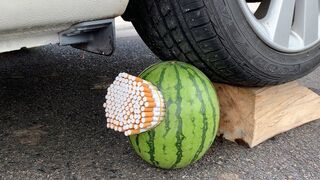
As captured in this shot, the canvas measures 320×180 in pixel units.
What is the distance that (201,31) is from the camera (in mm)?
1558

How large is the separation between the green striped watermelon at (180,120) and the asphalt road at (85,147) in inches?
4.3

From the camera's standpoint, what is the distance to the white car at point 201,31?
1303 mm

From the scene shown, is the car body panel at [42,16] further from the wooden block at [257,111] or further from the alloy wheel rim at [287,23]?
the wooden block at [257,111]

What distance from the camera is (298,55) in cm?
187

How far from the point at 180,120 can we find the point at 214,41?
33cm

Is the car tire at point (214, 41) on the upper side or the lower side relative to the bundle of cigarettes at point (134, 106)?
upper

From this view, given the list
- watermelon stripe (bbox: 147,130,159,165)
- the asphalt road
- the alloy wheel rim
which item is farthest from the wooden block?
watermelon stripe (bbox: 147,130,159,165)

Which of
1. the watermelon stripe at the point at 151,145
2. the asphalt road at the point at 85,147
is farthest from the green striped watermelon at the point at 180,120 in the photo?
the asphalt road at the point at 85,147

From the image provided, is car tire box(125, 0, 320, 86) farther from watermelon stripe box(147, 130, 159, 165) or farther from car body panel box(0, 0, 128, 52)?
watermelon stripe box(147, 130, 159, 165)

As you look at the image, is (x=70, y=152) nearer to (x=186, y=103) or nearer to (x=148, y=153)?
(x=148, y=153)

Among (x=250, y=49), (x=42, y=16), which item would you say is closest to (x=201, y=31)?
(x=250, y=49)

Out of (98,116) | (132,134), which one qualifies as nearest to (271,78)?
(132,134)

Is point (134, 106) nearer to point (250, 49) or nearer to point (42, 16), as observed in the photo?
point (42, 16)

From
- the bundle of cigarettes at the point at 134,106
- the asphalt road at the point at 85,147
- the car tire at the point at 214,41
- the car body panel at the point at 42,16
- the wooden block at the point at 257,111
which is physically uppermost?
the car body panel at the point at 42,16
